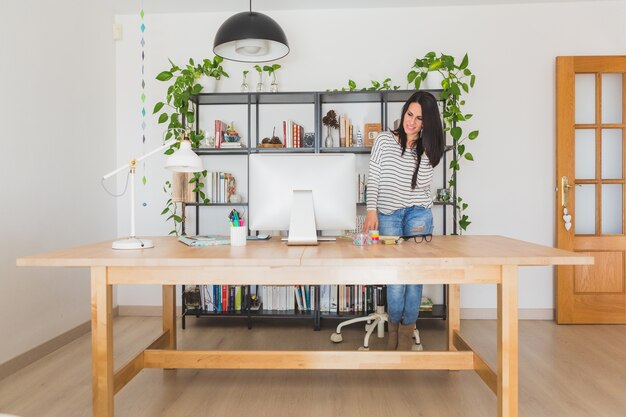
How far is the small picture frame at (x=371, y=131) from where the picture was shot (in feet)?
10.8

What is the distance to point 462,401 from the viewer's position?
6.34 feet

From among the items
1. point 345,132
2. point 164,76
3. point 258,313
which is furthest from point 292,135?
point 258,313

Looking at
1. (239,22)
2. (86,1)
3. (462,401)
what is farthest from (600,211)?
(86,1)

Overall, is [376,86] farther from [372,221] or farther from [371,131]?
[372,221]

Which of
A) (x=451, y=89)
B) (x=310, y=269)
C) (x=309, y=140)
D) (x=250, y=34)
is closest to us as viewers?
(x=310, y=269)

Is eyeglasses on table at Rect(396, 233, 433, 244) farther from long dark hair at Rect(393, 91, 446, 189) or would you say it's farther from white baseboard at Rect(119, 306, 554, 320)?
white baseboard at Rect(119, 306, 554, 320)

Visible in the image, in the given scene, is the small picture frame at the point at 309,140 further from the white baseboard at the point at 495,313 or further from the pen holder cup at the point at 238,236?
the white baseboard at the point at 495,313

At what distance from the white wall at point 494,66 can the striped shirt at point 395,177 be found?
1.24 m

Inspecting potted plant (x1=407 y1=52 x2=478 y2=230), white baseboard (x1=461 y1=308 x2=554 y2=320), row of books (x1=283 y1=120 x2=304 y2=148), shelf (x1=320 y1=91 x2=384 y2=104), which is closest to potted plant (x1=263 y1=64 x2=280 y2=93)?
row of books (x1=283 y1=120 x2=304 y2=148)

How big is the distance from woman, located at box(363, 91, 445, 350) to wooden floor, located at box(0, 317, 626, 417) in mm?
531

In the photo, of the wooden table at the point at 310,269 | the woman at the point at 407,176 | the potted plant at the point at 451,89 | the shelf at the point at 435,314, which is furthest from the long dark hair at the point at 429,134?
the shelf at the point at 435,314

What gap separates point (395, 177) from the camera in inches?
92.6

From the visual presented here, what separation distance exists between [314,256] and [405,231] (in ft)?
3.67

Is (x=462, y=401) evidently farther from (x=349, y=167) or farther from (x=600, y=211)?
(x=600, y=211)
